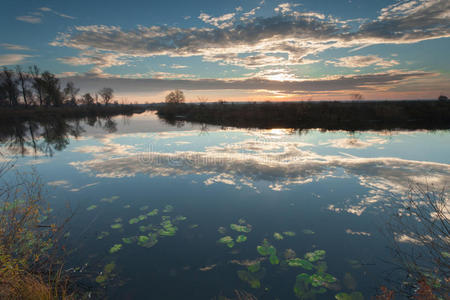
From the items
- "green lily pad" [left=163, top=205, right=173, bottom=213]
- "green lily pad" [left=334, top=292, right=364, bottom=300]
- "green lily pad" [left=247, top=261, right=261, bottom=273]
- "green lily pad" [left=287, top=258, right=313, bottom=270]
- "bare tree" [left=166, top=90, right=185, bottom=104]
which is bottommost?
"green lily pad" [left=247, top=261, right=261, bottom=273]

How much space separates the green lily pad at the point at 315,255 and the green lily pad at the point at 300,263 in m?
0.17

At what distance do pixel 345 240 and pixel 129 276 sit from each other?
5237mm

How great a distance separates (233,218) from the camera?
6406 millimetres

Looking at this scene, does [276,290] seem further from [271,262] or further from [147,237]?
[147,237]

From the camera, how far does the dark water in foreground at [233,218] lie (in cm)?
417

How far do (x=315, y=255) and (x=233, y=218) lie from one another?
2501 millimetres

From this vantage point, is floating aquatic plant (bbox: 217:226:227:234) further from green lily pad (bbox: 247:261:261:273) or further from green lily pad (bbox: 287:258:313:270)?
green lily pad (bbox: 287:258:313:270)

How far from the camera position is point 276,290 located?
3.91m

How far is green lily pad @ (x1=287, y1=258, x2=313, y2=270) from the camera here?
4404mm

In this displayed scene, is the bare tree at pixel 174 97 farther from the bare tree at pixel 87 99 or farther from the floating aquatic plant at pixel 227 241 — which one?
the floating aquatic plant at pixel 227 241

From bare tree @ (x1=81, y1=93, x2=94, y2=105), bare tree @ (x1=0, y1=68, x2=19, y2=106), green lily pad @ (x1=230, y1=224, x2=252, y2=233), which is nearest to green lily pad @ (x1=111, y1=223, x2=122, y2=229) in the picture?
green lily pad @ (x1=230, y1=224, x2=252, y2=233)

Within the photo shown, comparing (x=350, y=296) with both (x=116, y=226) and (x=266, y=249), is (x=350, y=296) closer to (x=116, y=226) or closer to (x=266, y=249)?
(x=266, y=249)

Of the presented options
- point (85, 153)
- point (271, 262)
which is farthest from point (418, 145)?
point (85, 153)

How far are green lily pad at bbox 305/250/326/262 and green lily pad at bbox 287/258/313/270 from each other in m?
0.17
